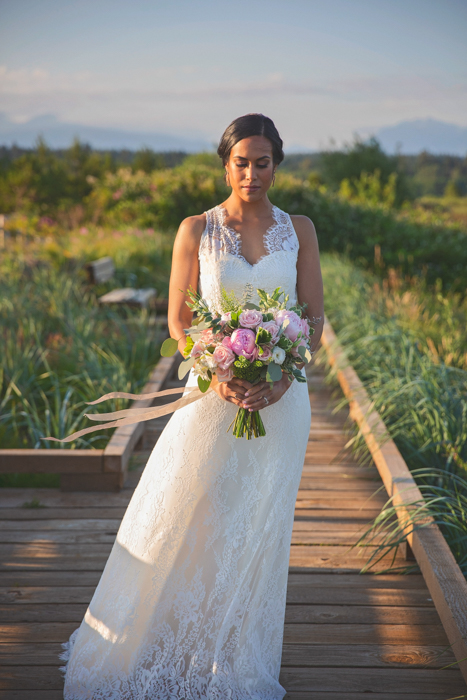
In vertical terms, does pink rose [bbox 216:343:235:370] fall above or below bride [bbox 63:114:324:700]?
above

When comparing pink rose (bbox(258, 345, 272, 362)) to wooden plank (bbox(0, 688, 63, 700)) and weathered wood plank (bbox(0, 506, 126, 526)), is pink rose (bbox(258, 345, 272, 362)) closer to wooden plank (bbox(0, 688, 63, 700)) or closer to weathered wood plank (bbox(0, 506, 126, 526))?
wooden plank (bbox(0, 688, 63, 700))

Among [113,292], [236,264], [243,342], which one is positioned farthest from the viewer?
[113,292]

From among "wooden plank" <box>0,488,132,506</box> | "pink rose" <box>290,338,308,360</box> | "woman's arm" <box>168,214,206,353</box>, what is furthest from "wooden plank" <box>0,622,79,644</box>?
"pink rose" <box>290,338,308,360</box>

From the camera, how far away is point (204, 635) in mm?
2109

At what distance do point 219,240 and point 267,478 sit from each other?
1.01 metres

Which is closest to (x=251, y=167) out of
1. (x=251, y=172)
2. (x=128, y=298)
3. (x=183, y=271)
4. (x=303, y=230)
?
(x=251, y=172)

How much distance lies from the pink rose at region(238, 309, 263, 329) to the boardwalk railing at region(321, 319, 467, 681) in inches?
56.5

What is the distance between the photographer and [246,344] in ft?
6.12

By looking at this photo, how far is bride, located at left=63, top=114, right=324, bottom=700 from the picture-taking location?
2084 millimetres

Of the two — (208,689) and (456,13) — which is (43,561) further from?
(456,13)

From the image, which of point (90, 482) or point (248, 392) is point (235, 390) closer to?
point (248, 392)

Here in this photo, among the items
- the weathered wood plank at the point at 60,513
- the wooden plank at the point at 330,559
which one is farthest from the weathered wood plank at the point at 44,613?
the wooden plank at the point at 330,559

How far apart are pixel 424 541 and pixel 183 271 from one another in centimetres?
176

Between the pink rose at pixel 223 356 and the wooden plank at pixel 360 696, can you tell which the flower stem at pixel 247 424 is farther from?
the wooden plank at pixel 360 696
